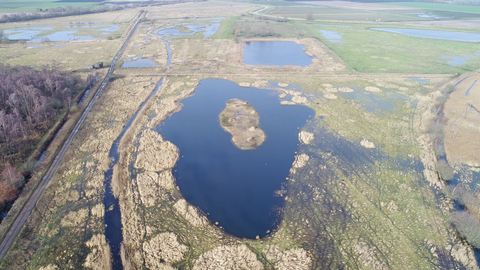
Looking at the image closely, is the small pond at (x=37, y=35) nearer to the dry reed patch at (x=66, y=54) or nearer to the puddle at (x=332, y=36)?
the dry reed patch at (x=66, y=54)

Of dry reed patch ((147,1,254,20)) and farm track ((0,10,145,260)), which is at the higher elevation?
farm track ((0,10,145,260))

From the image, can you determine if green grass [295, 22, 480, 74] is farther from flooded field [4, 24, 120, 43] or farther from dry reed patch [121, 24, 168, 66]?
flooded field [4, 24, 120, 43]

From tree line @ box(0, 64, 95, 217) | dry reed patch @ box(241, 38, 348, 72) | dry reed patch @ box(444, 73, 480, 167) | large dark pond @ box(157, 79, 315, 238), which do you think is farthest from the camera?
dry reed patch @ box(241, 38, 348, 72)

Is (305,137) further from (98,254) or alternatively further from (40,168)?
(40,168)

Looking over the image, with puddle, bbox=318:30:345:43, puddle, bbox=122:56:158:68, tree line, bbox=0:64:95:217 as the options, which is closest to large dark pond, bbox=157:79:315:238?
tree line, bbox=0:64:95:217

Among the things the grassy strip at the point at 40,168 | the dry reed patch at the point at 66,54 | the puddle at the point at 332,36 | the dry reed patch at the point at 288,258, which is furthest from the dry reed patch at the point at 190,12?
the dry reed patch at the point at 288,258

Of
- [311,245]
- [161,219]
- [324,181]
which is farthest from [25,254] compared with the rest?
[324,181]
